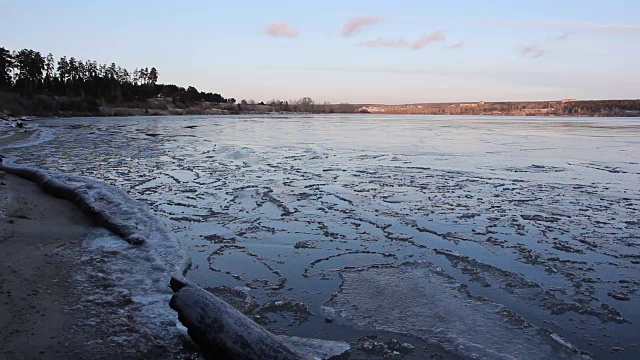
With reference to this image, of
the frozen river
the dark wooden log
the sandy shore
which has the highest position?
the dark wooden log

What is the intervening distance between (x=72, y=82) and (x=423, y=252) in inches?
4133

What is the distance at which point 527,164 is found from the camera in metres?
16.0

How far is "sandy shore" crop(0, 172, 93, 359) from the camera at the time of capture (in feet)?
11.8

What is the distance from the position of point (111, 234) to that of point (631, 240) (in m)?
7.55

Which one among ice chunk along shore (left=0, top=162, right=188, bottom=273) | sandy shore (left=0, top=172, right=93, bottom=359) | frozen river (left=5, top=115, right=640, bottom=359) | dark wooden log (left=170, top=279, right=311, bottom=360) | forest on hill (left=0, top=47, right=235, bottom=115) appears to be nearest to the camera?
dark wooden log (left=170, top=279, right=311, bottom=360)

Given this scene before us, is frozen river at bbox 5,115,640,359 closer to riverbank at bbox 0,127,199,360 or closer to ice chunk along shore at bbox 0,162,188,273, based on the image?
ice chunk along shore at bbox 0,162,188,273

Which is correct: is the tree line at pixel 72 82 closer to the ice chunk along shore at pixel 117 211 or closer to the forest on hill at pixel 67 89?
the forest on hill at pixel 67 89

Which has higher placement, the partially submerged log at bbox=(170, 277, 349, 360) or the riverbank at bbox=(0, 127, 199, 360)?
the partially submerged log at bbox=(170, 277, 349, 360)

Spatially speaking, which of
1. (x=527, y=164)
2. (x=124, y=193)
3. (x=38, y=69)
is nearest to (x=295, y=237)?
(x=124, y=193)

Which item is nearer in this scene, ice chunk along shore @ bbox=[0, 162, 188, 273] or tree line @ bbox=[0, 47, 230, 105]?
ice chunk along shore @ bbox=[0, 162, 188, 273]

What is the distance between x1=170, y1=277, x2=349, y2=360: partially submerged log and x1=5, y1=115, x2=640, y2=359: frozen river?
35 centimetres

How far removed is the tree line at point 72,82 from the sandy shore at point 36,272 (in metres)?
77.0

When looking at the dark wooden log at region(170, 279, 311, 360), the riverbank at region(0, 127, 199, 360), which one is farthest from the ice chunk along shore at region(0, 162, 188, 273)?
the dark wooden log at region(170, 279, 311, 360)

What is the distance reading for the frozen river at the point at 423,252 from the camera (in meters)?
4.29
